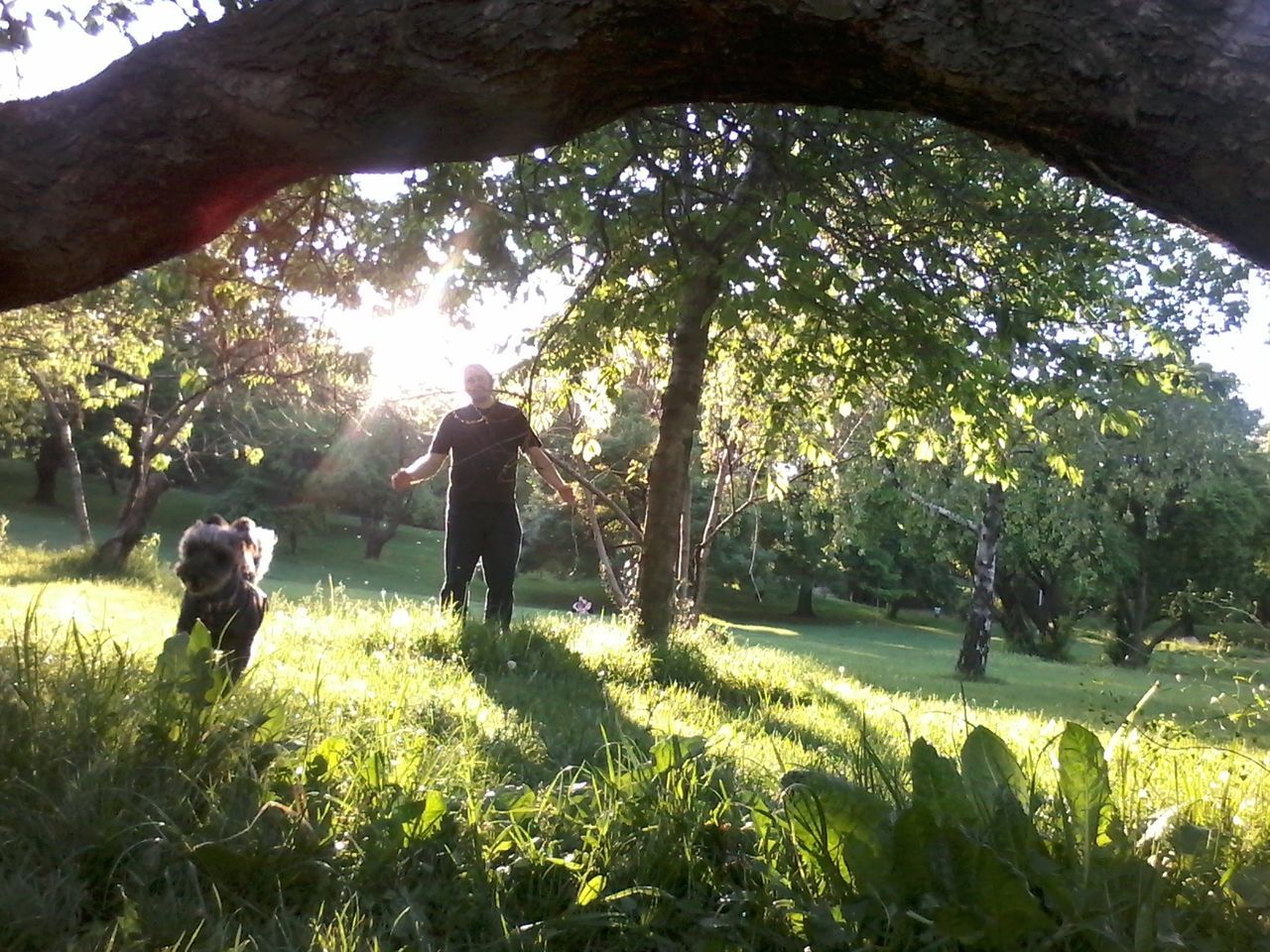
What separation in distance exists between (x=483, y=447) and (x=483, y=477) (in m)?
0.22

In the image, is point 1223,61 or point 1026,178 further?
point 1026,178

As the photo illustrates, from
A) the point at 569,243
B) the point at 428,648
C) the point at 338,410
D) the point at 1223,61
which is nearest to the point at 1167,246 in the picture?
the point at 569,243

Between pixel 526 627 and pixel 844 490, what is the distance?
1237cm

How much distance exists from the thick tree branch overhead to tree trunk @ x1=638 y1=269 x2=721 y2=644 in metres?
5.64

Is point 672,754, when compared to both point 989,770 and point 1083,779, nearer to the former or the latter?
point 989,770

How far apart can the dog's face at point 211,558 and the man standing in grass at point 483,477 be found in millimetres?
2098

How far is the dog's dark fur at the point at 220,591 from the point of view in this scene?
5.05 m

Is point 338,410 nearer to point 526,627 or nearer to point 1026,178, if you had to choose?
point 526,627

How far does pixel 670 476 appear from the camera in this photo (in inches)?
345

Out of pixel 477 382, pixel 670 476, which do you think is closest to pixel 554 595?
pixel 670 476

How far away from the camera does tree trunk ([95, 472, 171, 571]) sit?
17.3m

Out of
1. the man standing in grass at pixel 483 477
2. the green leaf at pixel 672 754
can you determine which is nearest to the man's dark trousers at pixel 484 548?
the man standing in grass at pixel 483 477

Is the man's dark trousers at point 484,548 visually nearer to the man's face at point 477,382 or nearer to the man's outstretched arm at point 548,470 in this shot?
the man's outstretched arm at point 548,470

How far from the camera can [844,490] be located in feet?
62.1
